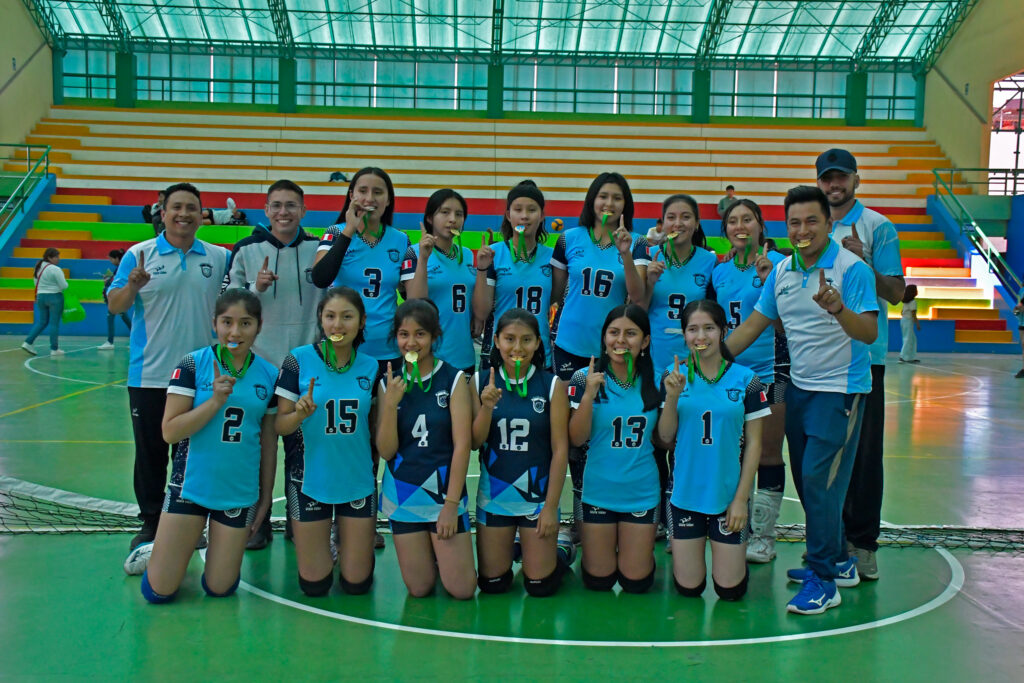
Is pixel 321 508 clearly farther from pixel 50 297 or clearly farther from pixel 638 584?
pixel 50 297

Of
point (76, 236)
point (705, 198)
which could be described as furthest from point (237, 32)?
point (705, 198)

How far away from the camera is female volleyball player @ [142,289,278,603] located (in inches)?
160

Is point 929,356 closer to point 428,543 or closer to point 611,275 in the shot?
point 611,275

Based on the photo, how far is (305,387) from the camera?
4.29m

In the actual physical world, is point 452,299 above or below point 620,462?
above

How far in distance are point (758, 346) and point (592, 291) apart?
3.05ft

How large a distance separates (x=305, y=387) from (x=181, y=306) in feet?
3.05

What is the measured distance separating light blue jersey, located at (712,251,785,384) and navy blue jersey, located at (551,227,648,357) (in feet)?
1.56

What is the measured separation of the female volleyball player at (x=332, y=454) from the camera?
4242 mm

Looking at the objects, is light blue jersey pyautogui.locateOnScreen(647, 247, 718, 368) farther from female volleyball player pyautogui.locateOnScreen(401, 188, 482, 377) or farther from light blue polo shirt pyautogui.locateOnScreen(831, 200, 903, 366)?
female volleyball player pyautogui.locateOnScreen(401, 188, 482, 377)

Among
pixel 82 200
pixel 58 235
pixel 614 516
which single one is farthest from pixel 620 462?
pixel 82 200

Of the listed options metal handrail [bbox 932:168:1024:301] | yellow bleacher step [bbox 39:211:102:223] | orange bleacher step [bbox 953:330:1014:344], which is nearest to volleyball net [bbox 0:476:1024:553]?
orange bleacher step [bbox 953:330:1014:344]

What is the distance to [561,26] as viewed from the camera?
93.0ft

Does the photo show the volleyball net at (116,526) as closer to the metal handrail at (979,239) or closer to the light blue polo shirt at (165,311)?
the light blue polo shirt at (165,311)
